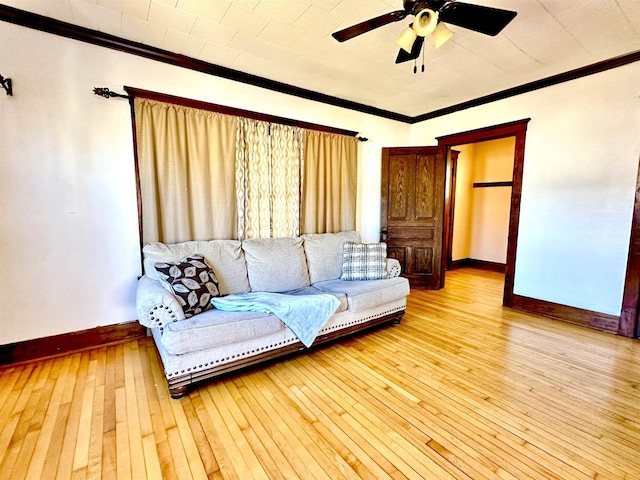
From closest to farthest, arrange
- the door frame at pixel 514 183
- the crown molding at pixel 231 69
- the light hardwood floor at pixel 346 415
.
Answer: the light hardwood floor at pixel 346 415 → the crown molding at pixel 231 69 → the door frame at pixel 514 183

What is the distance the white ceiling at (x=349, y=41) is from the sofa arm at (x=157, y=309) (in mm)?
2116

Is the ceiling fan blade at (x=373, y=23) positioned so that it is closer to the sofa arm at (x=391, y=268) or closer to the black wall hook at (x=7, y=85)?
the sofa arm at (x=391, y=268)

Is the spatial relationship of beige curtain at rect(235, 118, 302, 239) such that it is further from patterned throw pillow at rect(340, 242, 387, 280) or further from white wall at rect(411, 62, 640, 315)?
white wall at rect(411, 62, 640, 315)

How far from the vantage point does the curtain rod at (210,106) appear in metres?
2.60

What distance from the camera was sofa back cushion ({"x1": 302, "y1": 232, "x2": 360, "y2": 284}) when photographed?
10.8 feet

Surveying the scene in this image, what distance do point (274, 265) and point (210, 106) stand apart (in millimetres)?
1766

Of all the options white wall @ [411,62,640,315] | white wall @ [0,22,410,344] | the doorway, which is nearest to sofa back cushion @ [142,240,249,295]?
white wall @ [0,22,410,344]

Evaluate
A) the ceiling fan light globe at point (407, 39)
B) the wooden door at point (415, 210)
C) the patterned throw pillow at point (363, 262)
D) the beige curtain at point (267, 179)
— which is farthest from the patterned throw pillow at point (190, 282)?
the wooden door at point (415, 210)

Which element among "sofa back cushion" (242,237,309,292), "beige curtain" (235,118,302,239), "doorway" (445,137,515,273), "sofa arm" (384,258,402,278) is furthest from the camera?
"doorway" (445,137,515,273)

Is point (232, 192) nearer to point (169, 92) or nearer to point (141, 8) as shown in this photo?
point (169, 92)

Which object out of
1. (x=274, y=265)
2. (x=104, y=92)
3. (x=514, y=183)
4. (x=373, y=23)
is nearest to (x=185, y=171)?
(x=104, y=92)

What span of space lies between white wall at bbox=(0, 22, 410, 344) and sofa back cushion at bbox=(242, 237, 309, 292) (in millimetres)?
1092

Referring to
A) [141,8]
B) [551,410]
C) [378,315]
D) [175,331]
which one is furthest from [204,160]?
[551,410]

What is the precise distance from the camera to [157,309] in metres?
1.98
